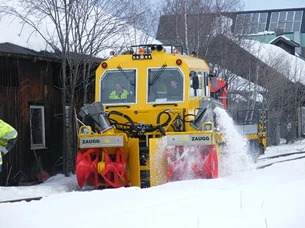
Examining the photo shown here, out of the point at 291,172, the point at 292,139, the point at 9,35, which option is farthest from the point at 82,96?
the point at 292,139

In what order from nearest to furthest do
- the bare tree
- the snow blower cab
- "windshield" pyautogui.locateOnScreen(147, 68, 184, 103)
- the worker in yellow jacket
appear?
the worker in yellow jacket
the snow blower cab
"windshield" pyautogui.locateOnScreen(147, 68, 184, 103)
the bare tree

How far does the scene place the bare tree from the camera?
18.0 metres

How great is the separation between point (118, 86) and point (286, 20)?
6402cm

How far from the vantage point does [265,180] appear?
538 inches

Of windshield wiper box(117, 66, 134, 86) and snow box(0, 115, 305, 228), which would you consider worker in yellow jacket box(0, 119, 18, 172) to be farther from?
windshield wiper box(117, 66, 134, 86)

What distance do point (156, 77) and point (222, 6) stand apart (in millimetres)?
17814

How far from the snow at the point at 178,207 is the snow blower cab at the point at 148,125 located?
1.08 meters

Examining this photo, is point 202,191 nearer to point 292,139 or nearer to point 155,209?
point 155,209

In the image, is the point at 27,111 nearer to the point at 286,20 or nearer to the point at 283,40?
the point at 283,40

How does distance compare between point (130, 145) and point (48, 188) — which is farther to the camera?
point (48, 188)

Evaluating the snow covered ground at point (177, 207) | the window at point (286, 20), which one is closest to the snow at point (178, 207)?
the snow covered ground at point (177, 207)

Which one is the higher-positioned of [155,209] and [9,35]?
[9,35]

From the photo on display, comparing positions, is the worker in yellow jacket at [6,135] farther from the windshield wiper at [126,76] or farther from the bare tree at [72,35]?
the bare tree at [72,35]

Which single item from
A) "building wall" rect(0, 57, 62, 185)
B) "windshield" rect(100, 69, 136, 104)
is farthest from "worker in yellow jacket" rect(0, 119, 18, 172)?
"building wall" rect(0, 57, 62, 185)
